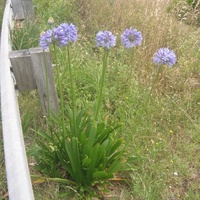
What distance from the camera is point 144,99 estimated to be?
126 inches

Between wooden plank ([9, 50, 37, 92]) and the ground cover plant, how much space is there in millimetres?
343

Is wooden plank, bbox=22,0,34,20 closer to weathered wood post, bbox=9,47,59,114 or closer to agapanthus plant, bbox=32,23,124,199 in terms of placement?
weathered wood post, bbox=9,47,59,114

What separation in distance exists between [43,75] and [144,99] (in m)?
1.16

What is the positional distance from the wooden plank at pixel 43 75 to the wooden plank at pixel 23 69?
0.14 feet

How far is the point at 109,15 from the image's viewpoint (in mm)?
4539

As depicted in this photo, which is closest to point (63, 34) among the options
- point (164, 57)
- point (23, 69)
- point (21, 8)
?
point (164, 57)

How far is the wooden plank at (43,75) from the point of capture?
92.3 inches

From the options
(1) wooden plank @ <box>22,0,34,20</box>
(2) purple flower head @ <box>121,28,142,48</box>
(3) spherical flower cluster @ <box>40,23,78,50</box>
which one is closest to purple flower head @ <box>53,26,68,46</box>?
(3) spherical flower cluster @ <box>40,23,78,50</box>

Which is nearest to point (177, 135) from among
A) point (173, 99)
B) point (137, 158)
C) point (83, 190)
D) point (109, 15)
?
point (173, 99)

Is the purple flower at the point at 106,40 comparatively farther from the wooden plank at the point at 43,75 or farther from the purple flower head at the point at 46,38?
the wooden plank at the point at 43,75

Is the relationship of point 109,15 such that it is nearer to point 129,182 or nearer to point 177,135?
point 177,135

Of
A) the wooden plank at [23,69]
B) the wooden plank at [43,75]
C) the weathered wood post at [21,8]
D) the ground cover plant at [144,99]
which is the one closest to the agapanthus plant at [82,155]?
the ground cover plant at [144,99]

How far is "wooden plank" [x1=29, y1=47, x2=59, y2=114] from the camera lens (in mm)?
2344

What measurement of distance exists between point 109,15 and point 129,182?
110 inches
